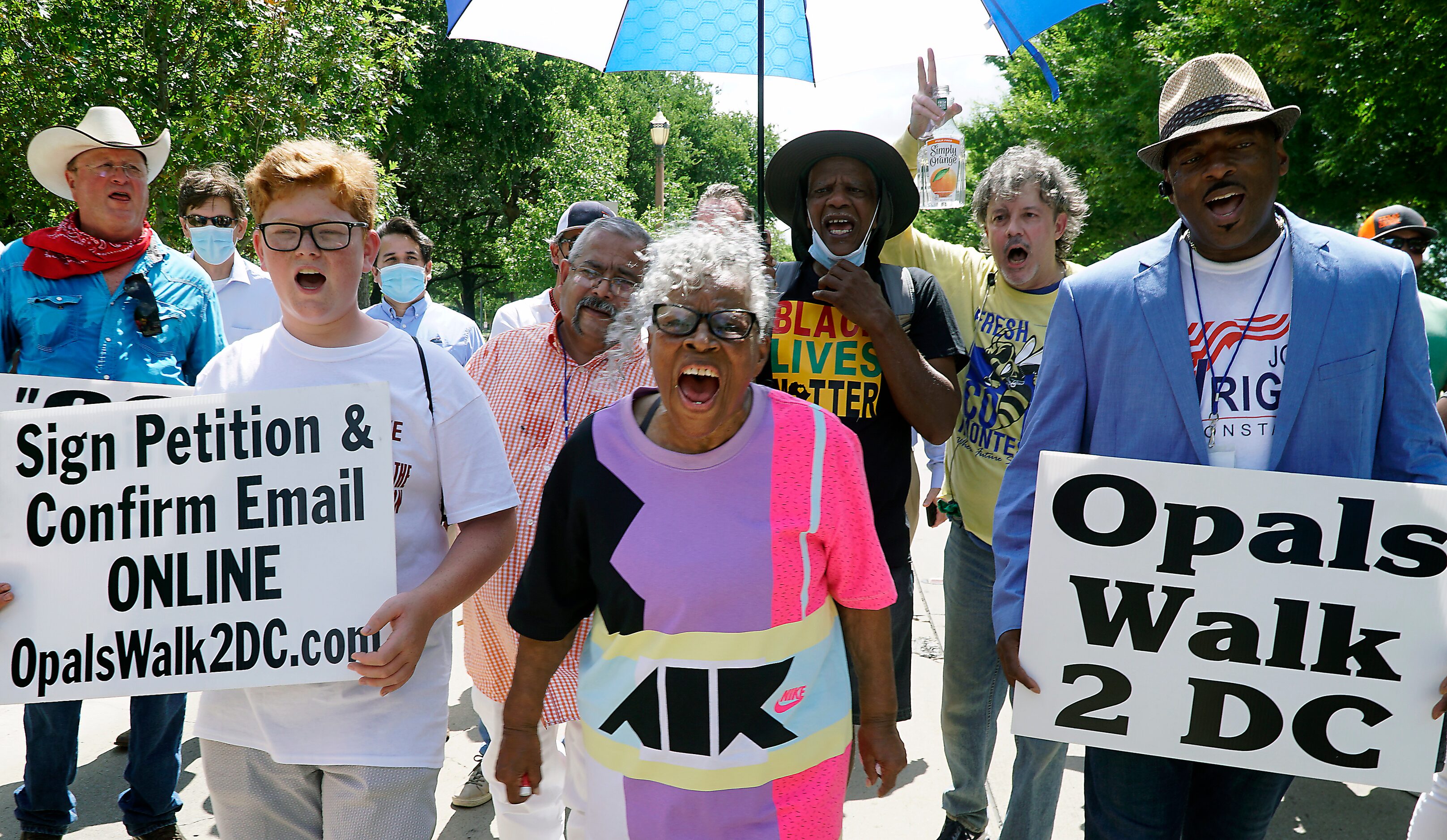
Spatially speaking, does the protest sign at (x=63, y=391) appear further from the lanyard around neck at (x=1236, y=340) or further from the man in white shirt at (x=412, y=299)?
the lanyard around neck at (x=1236, y=340)

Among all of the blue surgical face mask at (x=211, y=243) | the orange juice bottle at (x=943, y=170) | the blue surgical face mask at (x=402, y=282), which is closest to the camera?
the orange juice bottle at (x=943, y=170)

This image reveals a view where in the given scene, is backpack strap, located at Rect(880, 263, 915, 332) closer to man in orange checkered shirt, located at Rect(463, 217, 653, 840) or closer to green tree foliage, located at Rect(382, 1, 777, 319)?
man in orange checkered shirt, located at Rect(463, 217, 653, 840)

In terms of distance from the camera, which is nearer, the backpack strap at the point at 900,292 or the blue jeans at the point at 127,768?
the backpack strap at the point at 900,292

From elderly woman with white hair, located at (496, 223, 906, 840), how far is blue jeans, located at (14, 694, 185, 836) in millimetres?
1893

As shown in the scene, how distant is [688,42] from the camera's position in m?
4.09

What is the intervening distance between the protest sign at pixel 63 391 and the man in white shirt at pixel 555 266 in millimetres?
1051

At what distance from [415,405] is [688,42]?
2328mm

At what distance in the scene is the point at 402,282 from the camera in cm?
582

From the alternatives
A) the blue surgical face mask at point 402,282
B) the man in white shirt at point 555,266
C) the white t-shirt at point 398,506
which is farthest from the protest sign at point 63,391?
the blue surgical face mask at point 402,282

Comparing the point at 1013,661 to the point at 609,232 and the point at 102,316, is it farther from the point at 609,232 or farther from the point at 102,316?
the point at 102,316

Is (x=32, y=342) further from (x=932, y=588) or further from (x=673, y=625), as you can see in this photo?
(x=932, y=588)

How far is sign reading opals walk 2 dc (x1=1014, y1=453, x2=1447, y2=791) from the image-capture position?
7.02 ft

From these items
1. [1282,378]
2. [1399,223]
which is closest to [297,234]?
[1282,378]

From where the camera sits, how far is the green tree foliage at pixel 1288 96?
10117mm
